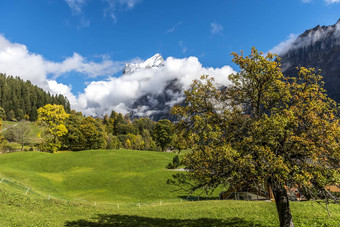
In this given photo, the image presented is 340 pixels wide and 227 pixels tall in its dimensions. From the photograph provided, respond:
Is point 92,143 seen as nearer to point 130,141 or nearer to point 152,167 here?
point 152,167

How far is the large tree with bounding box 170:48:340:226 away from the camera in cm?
1150

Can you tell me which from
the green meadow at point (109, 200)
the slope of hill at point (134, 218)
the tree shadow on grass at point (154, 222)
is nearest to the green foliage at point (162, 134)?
the green meadow at point (109, 200)

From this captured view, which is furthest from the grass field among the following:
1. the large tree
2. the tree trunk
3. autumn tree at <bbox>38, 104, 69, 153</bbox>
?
the large tree

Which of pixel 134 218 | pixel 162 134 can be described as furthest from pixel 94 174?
pixel 162 134

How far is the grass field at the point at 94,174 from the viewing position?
145 feet

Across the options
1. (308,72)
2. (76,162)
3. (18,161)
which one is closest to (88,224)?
(308,72)

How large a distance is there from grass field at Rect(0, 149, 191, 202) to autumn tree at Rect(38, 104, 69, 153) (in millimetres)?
7584

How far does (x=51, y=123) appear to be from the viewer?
74.6 meters

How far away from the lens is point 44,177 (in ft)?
166

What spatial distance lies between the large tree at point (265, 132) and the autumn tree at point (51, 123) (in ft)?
237

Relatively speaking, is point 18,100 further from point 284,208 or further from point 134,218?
point 284,208

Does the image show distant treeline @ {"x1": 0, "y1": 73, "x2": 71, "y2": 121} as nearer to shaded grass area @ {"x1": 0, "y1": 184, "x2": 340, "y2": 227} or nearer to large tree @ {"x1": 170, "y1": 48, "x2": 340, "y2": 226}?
shaded grass area @ {"x1": 0, "y1": 184, "x2": 340, "y2": 227}

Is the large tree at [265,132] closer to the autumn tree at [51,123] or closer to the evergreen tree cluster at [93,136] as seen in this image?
the evergreen tree cluster at [93,136]

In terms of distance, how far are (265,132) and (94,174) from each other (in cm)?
5393
